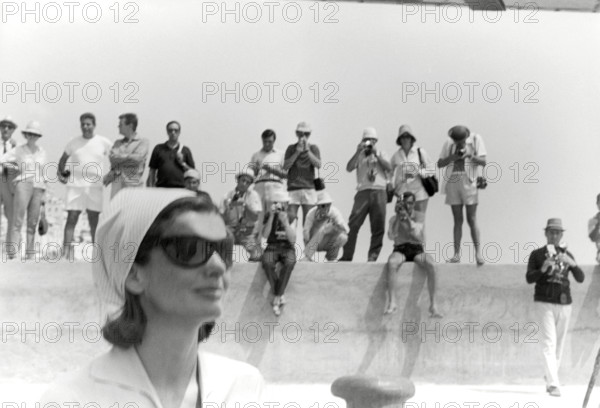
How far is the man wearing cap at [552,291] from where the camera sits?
10.3 metres

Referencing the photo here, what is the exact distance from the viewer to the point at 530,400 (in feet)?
33.4

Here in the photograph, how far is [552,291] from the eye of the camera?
34.7 feet

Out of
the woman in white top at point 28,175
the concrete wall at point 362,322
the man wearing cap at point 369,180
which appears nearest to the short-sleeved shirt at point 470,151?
the man wearing cap at point 369,180

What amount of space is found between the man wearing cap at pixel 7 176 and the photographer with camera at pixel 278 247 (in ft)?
7.36

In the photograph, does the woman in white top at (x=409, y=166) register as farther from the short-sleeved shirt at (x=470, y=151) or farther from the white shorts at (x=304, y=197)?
the white shorts at (x=304, y=197)

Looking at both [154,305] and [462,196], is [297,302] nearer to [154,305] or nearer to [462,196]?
[462,196]

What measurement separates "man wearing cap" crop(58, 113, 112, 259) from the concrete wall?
129 cm

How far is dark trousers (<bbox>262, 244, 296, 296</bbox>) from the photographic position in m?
10.8

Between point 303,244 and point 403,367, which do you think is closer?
point 303,244

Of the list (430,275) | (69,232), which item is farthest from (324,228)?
(69,232)

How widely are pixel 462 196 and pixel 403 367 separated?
2.08 metres

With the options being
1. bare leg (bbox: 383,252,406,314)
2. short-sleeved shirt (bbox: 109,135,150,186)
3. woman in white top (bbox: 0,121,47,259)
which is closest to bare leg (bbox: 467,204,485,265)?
bare leg (bbox: 383,252,406,314)

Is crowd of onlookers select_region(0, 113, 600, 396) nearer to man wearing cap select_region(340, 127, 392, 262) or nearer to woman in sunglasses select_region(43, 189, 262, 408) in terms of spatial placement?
man wearing cap select_region(340, 127, 392, 262)

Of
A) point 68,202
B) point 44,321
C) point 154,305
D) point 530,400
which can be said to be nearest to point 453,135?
point 530,400
